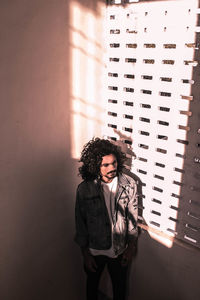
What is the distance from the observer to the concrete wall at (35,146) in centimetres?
132

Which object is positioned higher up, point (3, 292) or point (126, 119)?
point (126, 119)

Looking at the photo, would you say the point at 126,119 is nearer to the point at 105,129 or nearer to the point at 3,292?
the point at 105,129

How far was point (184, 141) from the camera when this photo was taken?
62.5 inches

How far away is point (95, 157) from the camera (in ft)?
5.37

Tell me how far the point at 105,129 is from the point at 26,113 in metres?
0.65

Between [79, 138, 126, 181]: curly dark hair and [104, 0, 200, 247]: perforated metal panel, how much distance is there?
150mm


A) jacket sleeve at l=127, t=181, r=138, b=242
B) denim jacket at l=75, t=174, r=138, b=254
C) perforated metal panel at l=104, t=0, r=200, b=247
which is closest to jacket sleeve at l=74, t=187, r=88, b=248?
denim jacket at l=75, t=174, r=138, b=254

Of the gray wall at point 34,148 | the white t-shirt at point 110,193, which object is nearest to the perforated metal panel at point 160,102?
the white t-shirt at point 110,193

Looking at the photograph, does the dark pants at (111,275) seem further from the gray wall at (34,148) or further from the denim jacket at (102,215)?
the gray wall at (34,148)

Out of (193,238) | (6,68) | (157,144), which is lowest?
(193,238)

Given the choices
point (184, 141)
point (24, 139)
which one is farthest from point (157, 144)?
point (24, 139)

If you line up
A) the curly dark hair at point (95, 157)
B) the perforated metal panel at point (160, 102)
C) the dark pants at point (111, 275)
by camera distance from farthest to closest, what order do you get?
1. the dark pants at point (111, 275)
2. the curly dark hair at point (95, 157)
3. the perforated metal panel at point (160, 102)

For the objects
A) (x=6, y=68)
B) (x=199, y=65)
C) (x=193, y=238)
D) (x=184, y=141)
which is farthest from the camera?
(x=193, y=238)

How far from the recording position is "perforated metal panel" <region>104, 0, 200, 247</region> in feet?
4.77
